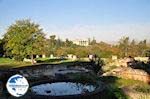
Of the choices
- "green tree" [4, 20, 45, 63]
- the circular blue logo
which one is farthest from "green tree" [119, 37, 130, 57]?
the circular blue logo

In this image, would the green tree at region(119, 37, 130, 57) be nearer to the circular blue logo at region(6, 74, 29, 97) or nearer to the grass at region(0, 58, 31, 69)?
the grass at region(0, 58, 31, 69)

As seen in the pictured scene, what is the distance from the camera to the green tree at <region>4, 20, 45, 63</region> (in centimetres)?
4366

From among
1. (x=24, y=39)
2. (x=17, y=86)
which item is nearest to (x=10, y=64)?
(x=24, y=39)

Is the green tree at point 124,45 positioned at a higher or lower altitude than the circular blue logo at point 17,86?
higher

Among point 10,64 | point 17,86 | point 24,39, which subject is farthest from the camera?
point 24,39

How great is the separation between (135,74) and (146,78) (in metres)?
0.99

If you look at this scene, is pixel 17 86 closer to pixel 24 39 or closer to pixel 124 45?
pixel 24 39

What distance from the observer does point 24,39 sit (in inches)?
1719

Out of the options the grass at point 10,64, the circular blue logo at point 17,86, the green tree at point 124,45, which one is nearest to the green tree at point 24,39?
the grass at point 10,64

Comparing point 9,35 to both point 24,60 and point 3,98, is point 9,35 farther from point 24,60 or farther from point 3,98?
point 3,98

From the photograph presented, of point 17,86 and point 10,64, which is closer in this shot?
point 17,86

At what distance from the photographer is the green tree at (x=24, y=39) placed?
43.7m

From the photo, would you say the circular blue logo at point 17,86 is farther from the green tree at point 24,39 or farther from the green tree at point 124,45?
the green tree at point 124,45

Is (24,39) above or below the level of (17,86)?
above
